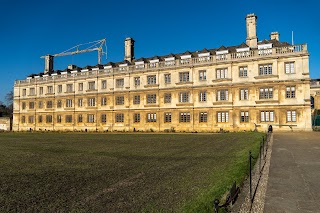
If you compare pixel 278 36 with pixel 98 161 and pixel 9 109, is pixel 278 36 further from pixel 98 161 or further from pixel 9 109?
pixel 9 109

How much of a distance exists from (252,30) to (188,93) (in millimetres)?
14335

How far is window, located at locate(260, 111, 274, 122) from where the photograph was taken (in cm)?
3365

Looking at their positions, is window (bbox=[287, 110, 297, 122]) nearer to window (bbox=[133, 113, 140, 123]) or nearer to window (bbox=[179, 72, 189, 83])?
window (bbox=[179, 72, 189, 83])

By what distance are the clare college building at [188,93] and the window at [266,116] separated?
89 millimetres

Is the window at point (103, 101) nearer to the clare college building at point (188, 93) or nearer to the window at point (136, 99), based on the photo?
the clare college building at point (188, 93)

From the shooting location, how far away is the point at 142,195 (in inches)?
266

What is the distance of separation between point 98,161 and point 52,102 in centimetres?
4447

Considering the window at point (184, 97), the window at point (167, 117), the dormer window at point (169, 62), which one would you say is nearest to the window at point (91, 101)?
the window at point (167, 117)

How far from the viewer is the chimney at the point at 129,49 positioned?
50750mm

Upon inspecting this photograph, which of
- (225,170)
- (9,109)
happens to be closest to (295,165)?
(225,170)

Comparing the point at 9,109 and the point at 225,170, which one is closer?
the point at 225,170

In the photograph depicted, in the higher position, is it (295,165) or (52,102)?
(52,102)

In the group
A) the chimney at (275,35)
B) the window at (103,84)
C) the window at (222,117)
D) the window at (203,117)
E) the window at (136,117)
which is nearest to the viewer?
the window at (222,117)

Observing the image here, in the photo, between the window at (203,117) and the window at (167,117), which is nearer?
the window at (203,117)
